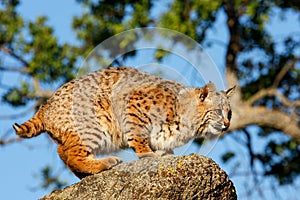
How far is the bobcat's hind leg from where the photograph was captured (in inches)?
410

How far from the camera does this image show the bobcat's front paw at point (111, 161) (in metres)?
10.4

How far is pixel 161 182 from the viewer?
9344 mm

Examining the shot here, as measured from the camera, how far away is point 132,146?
35.0ft

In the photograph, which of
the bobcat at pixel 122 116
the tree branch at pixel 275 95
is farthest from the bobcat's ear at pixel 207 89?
the tree branch at pixel 275 95

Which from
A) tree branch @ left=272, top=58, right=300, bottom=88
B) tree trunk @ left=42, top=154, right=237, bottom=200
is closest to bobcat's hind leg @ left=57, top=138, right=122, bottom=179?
tree trunk @ left=42, top=154, right=237, bottom=200

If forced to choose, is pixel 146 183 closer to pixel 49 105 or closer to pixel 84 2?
pixel 49 105

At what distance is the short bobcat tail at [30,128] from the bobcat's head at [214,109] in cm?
212

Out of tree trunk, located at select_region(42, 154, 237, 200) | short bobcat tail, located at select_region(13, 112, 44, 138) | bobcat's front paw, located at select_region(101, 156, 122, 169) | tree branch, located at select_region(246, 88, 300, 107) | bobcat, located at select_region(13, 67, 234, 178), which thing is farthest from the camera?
tree branch, located at select_region(246, 88, 300, 107)

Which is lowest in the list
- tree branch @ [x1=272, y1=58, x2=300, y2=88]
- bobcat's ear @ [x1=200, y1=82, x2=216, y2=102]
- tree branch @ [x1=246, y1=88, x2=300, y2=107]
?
bobcat's ear @ [x1=200, y1=82, x2=216, y2=102]

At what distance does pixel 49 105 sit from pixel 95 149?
0.90 meters

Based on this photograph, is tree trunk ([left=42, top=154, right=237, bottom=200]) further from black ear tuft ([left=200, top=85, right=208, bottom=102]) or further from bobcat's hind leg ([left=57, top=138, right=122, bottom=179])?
black ear tuft ([left=200, top=85, right=208, bottom=102])

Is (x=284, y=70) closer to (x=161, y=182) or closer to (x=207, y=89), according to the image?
(x=207, y=89)

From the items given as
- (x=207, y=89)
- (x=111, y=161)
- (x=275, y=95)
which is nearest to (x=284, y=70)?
→ (x=275, y=95)

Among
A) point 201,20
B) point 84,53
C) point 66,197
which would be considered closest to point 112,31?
point 84,53
